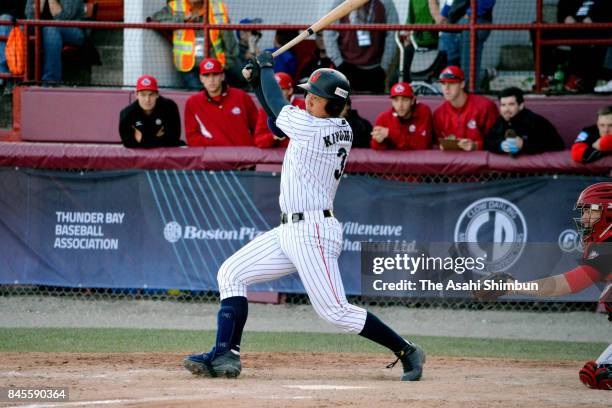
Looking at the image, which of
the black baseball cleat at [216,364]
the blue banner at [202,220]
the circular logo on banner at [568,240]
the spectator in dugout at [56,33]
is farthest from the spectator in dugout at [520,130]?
the spectator in dugout at [56,33]

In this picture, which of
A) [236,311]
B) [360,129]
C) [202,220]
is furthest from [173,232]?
[236,311]

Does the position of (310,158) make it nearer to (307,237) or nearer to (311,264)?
(307,237)

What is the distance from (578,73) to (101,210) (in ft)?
19.0

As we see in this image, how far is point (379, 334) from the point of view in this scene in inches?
261

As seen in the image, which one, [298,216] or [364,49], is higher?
[364,49]

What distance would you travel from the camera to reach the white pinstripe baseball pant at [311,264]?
21.4 feet

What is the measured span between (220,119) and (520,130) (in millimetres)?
3231

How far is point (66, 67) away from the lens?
1352 centimetres

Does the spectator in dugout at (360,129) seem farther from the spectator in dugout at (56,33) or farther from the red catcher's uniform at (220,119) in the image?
the spectator in dugout at (56,33)

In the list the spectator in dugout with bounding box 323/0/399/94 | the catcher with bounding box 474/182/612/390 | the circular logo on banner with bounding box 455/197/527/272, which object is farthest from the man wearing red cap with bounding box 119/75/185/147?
the catcher with bounding box 474/182/612/390

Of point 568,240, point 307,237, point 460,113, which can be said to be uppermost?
point 460,113

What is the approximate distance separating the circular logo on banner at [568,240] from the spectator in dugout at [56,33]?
6.35m

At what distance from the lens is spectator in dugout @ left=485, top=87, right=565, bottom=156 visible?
1054 centimetres

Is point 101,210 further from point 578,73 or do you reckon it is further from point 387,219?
point 578,73
